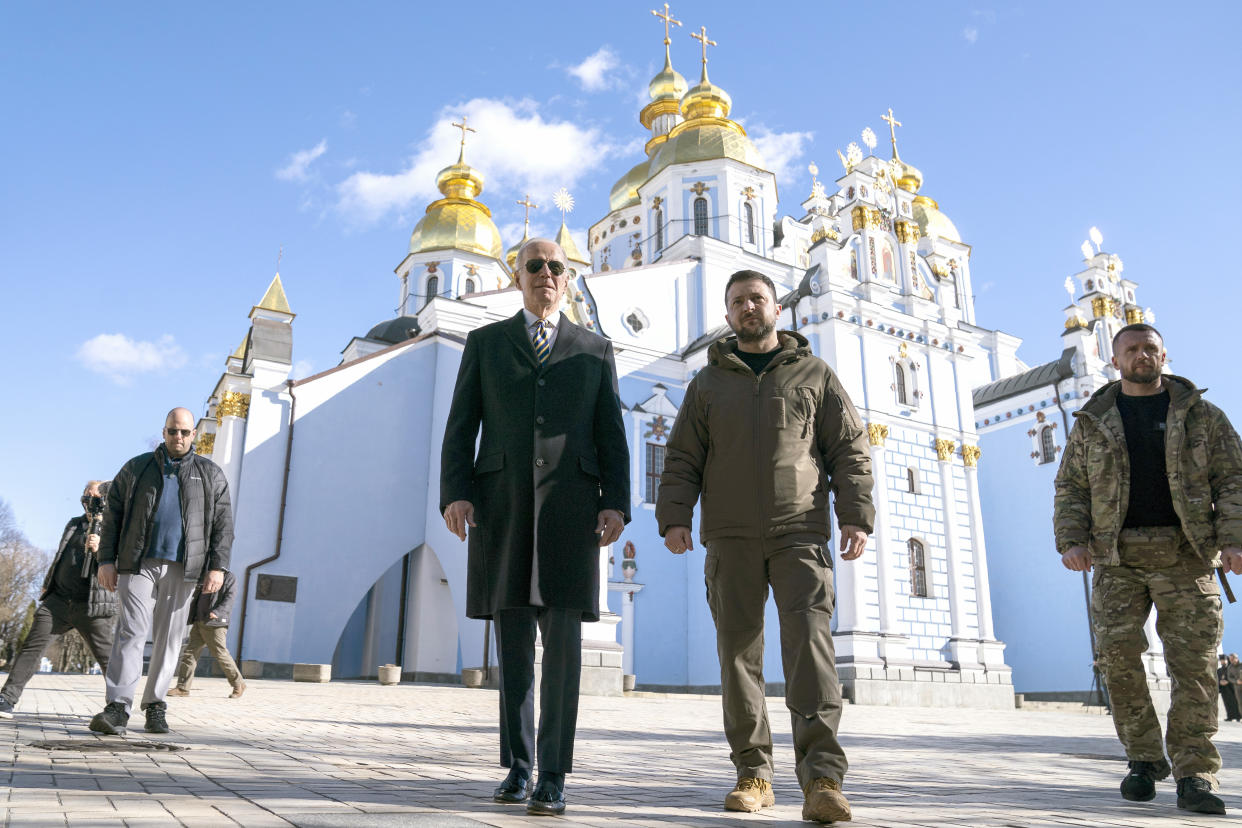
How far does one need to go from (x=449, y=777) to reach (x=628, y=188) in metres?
32.2

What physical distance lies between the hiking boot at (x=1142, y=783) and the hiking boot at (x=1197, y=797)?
0.18 meters

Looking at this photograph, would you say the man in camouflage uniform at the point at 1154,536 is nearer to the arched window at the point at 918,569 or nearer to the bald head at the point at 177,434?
the bald head at the point at 177,434

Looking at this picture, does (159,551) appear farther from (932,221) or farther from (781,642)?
(932,221)

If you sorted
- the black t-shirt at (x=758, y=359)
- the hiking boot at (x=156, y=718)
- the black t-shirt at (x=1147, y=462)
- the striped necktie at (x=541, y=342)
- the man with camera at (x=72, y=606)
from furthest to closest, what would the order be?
the man with camera at (x=72, y=606) < the hiking boot at (x=156, y=718) < the black t-shirt at (x=1147, y=462) < the black t-shirt at (x=758, y=359) < the striped necktie at (x=541, y=342)

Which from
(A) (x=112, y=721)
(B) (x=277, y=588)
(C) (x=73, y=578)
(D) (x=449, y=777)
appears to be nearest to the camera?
(D) (x=449, y=777)

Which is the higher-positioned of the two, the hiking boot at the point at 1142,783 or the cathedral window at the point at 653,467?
the cathedral window at the point at 653,467

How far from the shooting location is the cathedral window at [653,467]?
915 inches

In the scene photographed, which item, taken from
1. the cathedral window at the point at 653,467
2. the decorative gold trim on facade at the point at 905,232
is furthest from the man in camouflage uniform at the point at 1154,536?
the decorative gold trim on facade at the point at 905,232

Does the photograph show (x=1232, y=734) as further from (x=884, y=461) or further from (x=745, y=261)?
(x=745, y=261)

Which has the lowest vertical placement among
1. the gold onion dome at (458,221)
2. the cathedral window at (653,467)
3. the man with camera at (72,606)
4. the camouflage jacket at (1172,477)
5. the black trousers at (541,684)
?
the black trousers at (541,684)

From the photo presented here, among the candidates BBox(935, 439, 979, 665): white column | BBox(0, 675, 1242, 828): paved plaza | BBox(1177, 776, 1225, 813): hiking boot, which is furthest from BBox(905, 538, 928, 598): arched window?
BBox(1177, 776, 1225, 813): hiking boot

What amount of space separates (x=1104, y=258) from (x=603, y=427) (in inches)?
1050

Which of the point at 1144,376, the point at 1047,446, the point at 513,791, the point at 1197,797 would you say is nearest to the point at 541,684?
the point at 513,791

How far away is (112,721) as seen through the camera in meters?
5.41
